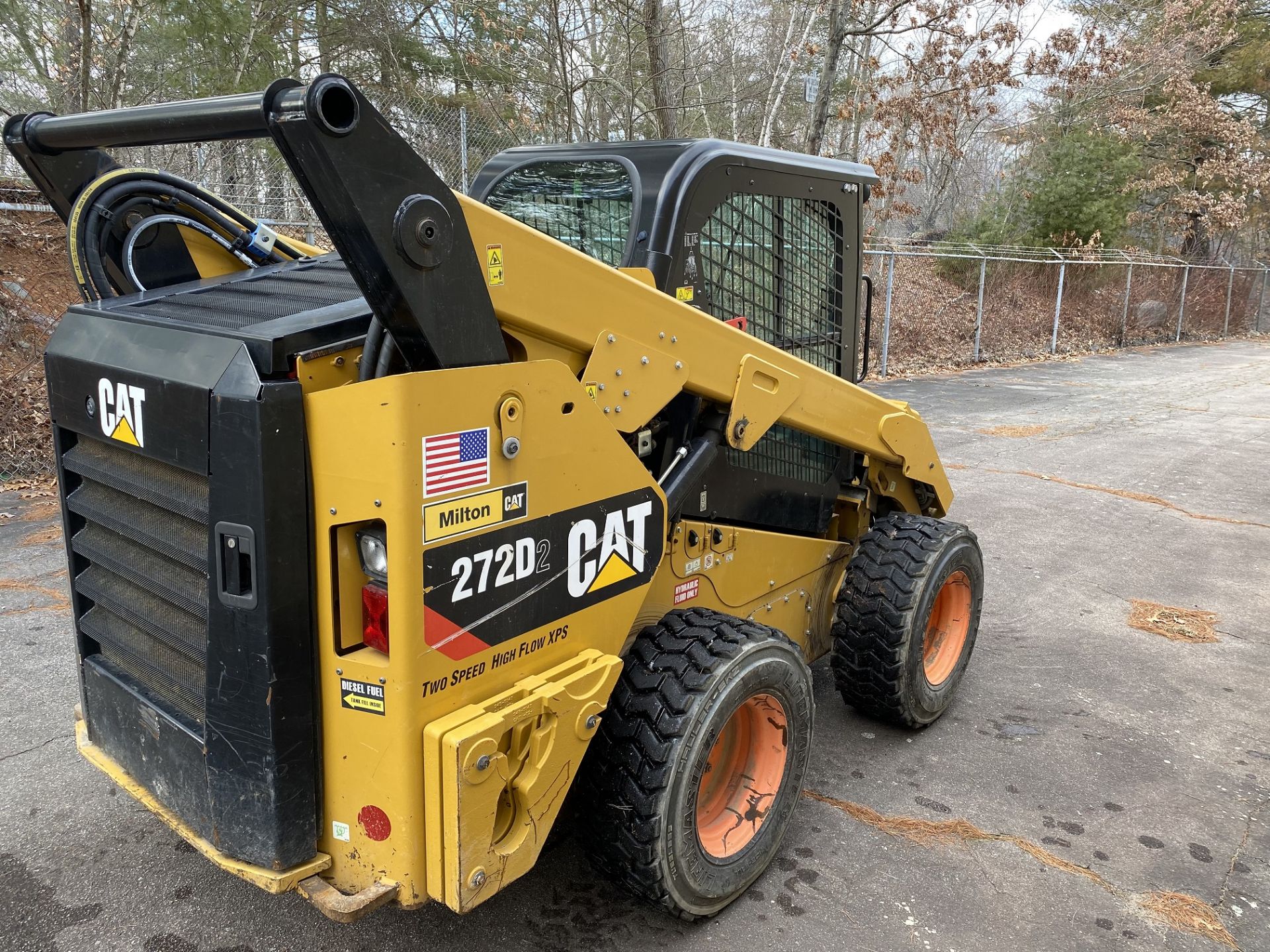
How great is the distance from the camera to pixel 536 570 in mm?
2135

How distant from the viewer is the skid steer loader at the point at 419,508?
1.85m

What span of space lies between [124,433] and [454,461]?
2.95 feet

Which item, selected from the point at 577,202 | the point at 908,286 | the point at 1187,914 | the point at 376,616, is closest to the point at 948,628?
the point at 1187,914

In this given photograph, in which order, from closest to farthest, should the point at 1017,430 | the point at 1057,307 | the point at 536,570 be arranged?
the point at 536,570 < the point at 1017,430 < the point at 1057,307

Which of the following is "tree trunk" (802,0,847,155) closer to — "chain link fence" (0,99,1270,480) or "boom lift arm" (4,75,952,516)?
"chain link fence" (0,99,1270,480)

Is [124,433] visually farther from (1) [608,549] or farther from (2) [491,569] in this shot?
(1) [608,549]

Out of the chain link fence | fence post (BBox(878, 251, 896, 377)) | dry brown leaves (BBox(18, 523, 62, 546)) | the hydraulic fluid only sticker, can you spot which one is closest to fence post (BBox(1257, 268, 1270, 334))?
the chain link fence

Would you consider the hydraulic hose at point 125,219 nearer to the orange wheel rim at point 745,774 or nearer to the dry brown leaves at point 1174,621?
the orange wheel rim at point 745,774

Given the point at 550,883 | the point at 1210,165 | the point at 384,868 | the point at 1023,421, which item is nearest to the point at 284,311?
the point at 384,868

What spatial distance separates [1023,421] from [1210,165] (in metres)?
17.5

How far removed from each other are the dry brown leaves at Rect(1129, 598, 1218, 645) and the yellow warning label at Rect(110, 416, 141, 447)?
4760 mm

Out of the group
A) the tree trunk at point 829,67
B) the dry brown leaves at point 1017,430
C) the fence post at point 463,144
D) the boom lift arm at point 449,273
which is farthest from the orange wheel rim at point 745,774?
the tree trunk at point 829,67

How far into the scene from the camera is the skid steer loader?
6.08 ft

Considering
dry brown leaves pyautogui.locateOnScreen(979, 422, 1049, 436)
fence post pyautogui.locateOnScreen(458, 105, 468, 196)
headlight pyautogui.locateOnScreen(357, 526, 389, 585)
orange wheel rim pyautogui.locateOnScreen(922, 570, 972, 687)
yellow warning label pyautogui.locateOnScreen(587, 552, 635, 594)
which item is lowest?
dry brown leaves pyautogui.locateOnScreen(979, 422, 1049, 436)
